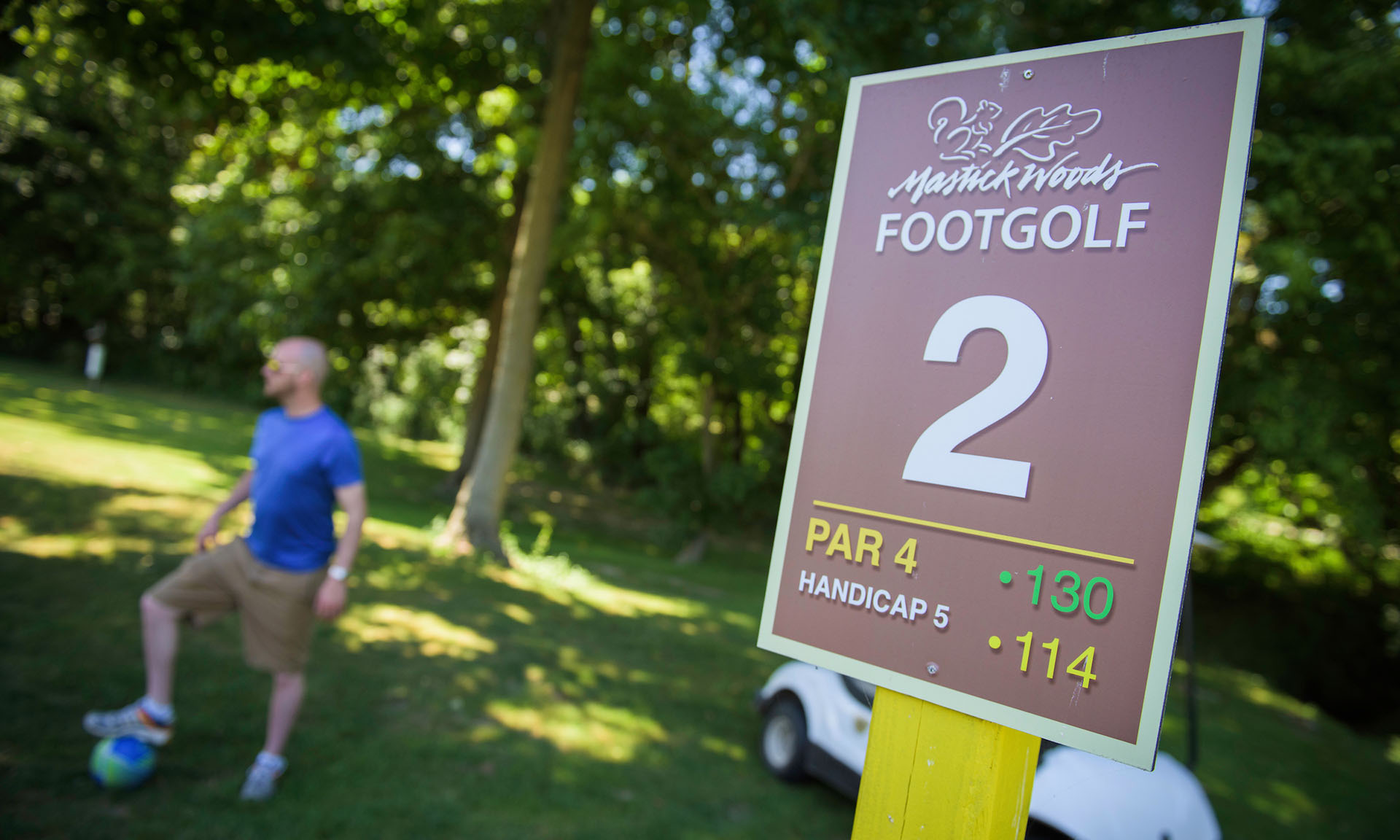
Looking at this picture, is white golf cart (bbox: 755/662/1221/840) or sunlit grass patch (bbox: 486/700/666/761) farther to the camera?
sunlit grass patch (bbox: 486/700/666/761)

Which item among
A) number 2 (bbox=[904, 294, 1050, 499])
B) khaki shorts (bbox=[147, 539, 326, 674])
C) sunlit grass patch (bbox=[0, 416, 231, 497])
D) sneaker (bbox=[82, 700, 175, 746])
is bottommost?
sneaker (bbox=[82, 700, 175, 746])

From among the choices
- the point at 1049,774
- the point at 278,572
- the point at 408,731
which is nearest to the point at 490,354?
the point at 408,731

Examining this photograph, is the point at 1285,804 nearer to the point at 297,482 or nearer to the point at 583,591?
the point at 583,591

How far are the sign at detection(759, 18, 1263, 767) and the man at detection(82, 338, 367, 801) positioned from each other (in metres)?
3.04

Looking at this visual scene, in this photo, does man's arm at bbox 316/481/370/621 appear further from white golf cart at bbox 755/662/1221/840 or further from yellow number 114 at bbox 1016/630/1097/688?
yellow number 114 at bbox 1016/630/1097/688

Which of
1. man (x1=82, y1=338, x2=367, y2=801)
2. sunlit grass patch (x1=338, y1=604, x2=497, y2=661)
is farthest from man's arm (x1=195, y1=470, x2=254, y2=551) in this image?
sunlit grass patch (x1=338, y1=604, x2=497, y2=661)

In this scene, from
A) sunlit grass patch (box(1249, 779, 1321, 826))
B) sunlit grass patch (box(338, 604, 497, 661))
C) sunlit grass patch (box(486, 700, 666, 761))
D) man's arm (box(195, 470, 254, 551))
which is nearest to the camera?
man's arm (box(195, 470, 254, 551))

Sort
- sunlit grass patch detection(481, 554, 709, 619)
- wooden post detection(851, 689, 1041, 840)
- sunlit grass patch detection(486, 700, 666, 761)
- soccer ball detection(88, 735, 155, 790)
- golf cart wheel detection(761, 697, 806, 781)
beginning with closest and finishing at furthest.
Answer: wooden post detection(851, 689, 1041, 840)
soccer ball detection(88, 735, 155, 790)
sunlit grass patch detection(486, 700, 666, 761)
golf cart wheel detection(761, 697, 806, 781)
sunlit grass patch detection(481, 554, 709, 619)

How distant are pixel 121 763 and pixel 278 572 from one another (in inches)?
43.4

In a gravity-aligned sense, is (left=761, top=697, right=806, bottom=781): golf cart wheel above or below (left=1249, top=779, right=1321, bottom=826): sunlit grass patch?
above

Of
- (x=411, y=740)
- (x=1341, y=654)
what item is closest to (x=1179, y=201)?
(x=411, y=740)

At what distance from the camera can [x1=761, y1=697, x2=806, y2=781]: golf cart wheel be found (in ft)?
19.1

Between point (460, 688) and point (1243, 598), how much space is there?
59.9 feet

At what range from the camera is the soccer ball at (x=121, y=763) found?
3984 millimetres
